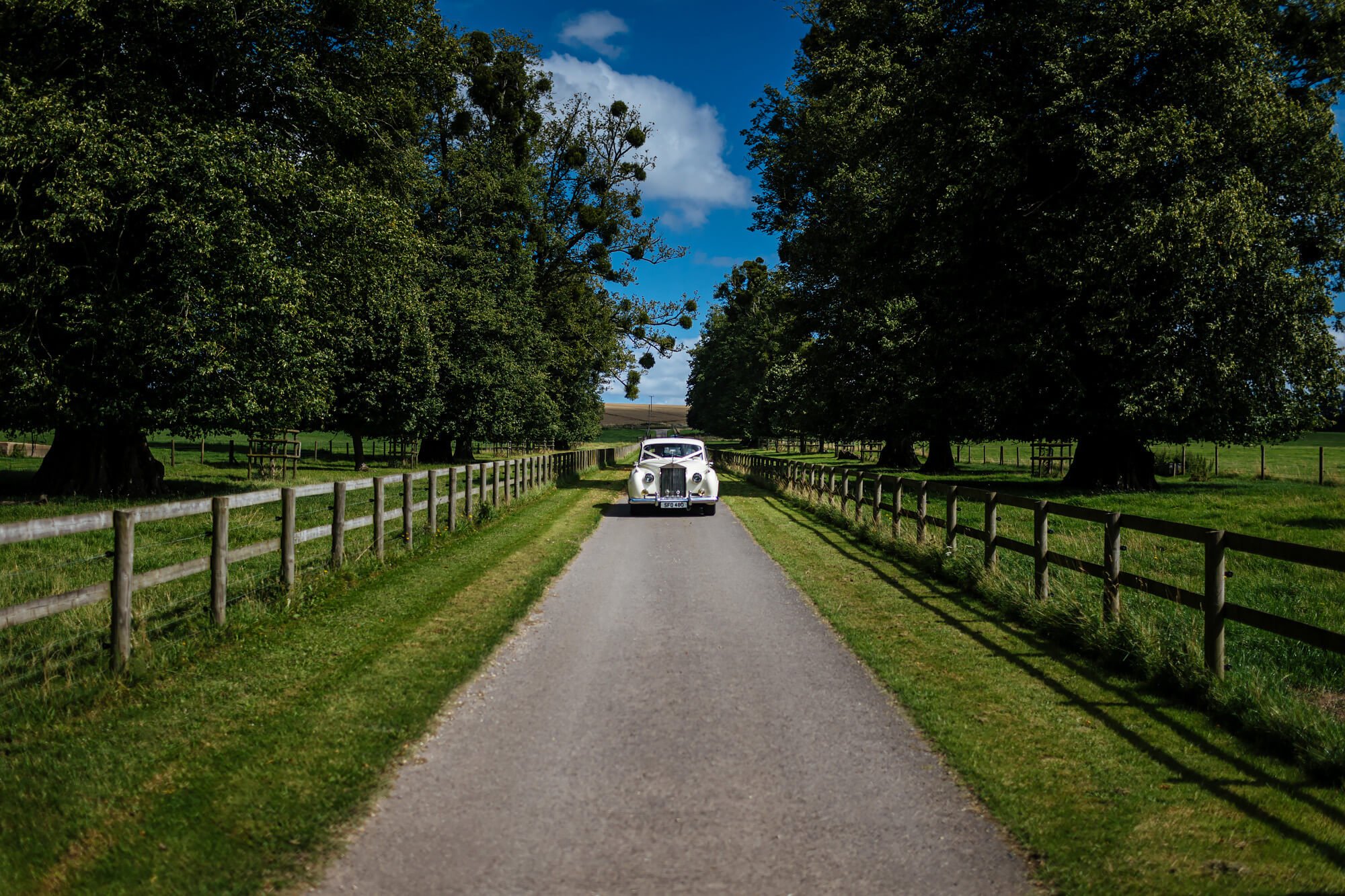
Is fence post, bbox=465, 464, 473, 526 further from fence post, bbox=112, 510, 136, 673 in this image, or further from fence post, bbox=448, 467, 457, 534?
fence post, bbox=112, 510, 136, 673

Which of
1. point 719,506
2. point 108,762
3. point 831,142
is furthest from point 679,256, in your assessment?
point 108,762

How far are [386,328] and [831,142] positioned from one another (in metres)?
17.2

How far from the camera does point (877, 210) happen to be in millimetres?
28047

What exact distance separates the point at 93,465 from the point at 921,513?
678 inches

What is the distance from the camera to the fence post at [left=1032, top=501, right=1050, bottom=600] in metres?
9.39

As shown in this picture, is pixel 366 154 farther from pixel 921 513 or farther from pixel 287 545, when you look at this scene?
pixel 921 513

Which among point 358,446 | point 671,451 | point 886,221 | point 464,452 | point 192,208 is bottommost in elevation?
point 464,452

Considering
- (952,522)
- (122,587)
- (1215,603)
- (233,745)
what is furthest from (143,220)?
(1215,603)

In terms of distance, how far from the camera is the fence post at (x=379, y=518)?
12141 mm

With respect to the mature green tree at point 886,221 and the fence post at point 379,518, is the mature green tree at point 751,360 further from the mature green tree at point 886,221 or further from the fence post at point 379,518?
the fence post at point 379,518

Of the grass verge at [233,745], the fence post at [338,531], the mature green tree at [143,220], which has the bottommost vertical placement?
the grass verge at [233,745]

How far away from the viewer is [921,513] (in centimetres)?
1400

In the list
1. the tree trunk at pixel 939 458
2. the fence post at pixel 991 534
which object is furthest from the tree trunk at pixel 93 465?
the tree trunk at pixel 939 458

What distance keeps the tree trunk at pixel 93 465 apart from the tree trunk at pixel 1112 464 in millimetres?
23126
